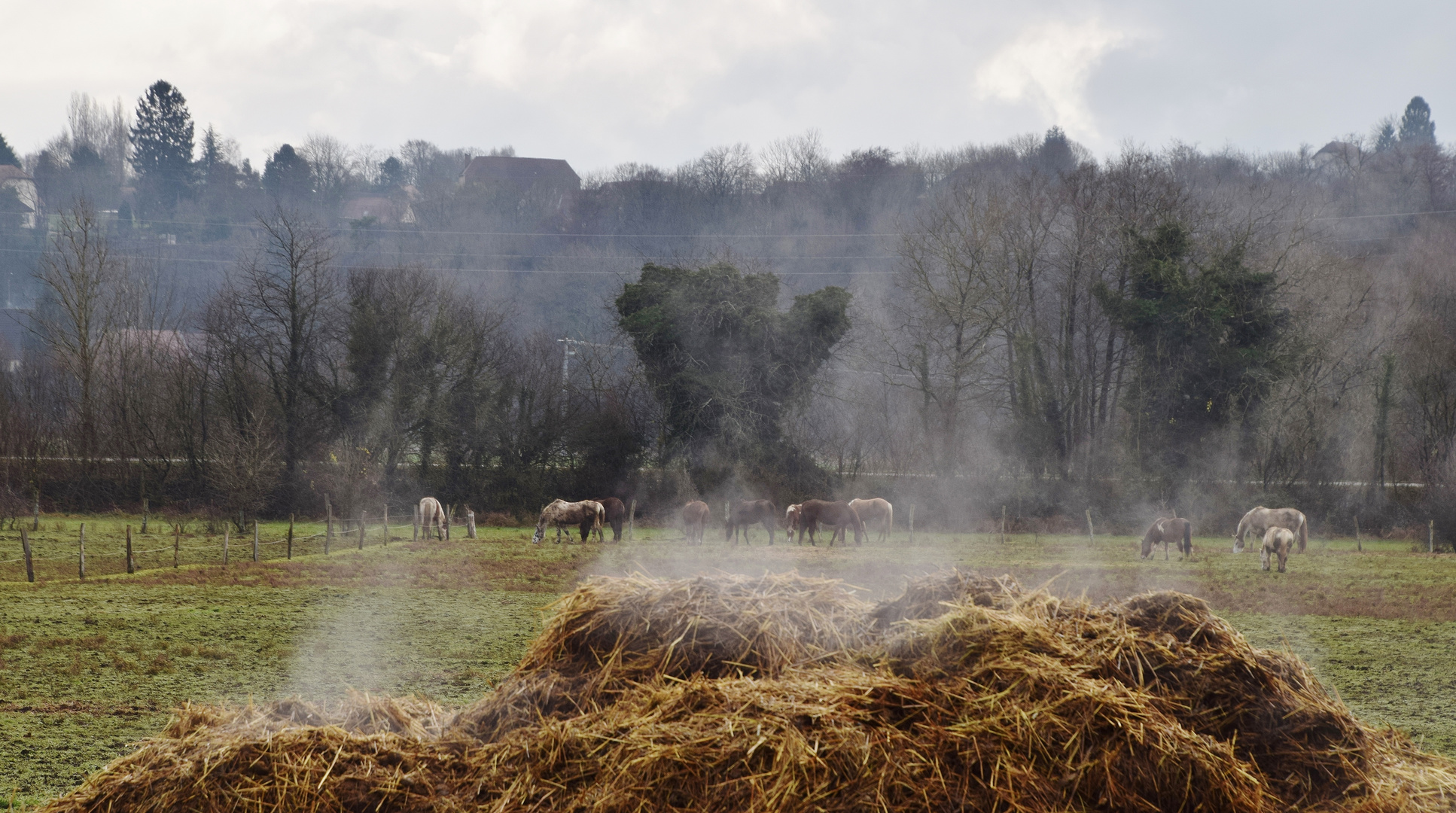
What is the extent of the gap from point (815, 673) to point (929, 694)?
470mm

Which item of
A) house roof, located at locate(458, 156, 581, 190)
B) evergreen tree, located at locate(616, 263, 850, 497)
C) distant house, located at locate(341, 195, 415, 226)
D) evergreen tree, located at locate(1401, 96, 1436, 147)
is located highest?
evergreen tree, located at locate(1401, 96, 1436, 147)

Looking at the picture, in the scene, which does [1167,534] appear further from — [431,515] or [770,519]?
[431,515]

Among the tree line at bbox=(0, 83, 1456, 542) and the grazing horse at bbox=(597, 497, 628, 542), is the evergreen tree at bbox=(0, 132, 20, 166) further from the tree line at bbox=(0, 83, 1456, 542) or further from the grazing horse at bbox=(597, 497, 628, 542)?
the grazing horse at bbox=(597, 497, 628, 542)

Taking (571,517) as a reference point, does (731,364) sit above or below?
above

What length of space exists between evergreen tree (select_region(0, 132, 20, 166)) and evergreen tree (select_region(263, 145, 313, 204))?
1207 inches

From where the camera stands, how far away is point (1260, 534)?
2522 cm

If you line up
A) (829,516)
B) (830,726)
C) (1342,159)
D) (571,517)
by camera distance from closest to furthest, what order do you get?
(830,726) < (829,516) < (571,517) < (1342,159)

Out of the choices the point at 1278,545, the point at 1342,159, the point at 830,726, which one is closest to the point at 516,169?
the point at 1342,159

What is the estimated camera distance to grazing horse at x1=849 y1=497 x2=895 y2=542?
84.2 ft

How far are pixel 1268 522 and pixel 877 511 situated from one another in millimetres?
9370

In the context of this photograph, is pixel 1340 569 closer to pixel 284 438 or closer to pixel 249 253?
pixel 284 438

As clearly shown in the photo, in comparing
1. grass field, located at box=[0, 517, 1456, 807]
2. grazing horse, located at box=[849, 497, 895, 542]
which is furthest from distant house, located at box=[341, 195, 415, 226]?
grazing horse, located at box=[849, 497, 895, 542]

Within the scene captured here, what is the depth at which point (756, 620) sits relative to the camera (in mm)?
4500

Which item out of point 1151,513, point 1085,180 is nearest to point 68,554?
point 1151,513
